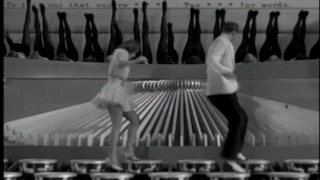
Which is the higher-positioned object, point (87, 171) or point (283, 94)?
point (283, 94)

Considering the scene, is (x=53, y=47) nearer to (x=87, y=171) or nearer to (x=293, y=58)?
(x=87, y=171)

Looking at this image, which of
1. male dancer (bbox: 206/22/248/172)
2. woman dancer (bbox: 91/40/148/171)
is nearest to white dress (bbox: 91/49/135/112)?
woman dancer (bbox: 91/40/148/171)

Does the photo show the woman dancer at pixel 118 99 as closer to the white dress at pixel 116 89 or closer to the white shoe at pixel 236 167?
the white dress at pixel 116 89

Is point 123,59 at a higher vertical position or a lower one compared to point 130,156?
higher

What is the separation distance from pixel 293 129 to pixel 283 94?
0.17ft

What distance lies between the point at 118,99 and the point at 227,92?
16cm

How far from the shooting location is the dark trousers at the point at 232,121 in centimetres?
69

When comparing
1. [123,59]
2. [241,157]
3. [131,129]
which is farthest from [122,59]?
[241,157]

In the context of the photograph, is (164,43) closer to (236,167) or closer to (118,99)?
(118,99)

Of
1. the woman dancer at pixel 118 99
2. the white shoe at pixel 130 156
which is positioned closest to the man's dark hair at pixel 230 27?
the woman dancer at pixel 118 99

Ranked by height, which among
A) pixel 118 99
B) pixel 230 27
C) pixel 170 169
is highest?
pixel 230 27

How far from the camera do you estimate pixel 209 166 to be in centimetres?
71

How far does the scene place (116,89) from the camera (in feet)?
2.39

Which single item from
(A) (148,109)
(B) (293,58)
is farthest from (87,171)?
(B) (293,58)
